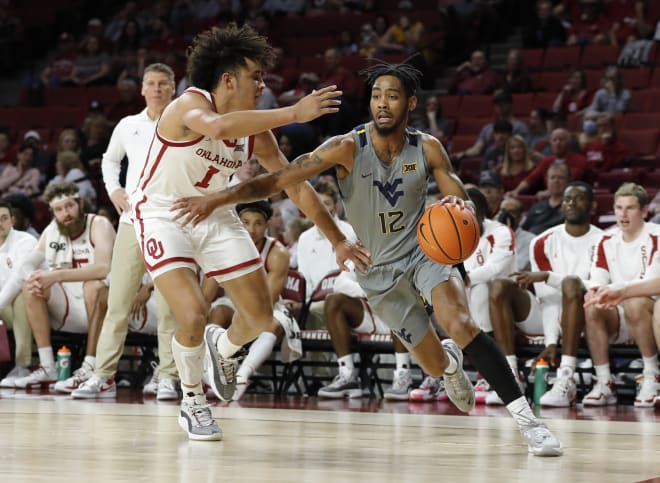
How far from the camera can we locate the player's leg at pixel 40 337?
318 inches

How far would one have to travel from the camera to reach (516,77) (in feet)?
39.1

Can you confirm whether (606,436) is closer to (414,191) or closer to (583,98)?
(414,191)

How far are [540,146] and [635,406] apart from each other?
3.87 m

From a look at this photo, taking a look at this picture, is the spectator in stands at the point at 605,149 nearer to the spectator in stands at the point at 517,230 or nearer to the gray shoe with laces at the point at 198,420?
the spectator in stands at the point at 517,230

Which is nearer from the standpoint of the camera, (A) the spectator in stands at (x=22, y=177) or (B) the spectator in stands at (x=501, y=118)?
(B) the spectator in stands at (x=501, y=118)

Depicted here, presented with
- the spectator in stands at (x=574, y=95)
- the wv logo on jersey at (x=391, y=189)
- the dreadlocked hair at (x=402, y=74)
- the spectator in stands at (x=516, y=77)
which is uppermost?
the spectator in stands at (x=516, y=77)

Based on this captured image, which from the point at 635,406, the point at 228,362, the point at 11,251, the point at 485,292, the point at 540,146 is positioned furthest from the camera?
the point at 540,146

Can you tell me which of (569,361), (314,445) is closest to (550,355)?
(569,361)

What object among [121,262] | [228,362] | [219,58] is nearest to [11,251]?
[121,262]

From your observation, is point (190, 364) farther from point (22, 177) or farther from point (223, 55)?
point (22, 177)

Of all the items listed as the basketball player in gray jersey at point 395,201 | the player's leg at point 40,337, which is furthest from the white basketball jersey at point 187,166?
the player's leg at point 40,337

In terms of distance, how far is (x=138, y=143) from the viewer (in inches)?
283

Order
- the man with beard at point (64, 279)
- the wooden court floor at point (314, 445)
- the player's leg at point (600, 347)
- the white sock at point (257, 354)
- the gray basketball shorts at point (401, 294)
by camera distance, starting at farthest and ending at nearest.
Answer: the man with beard at point (64, 279), the white sock at point (257, 354), the player's leg at point (600, 347), the gray basketball shorts at point (401, 294), the wooden court floor at point (314, 445)

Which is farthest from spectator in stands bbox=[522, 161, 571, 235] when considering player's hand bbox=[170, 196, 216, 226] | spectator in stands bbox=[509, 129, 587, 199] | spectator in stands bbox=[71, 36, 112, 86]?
spectator in stands bbox=[71, 36, 112, 86]
